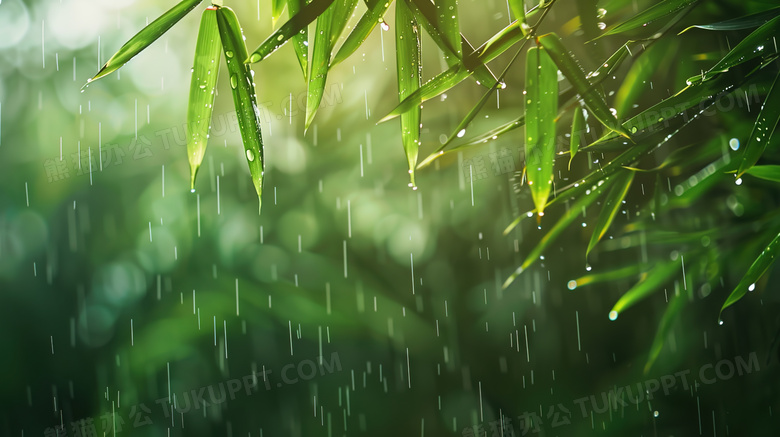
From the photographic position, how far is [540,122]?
81 centimetres

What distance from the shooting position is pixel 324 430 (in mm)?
2684

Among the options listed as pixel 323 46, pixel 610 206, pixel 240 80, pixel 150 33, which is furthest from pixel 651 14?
pixel 150 33

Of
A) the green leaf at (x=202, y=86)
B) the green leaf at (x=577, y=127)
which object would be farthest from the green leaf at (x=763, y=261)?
the green leaf at (x=202, y=86)

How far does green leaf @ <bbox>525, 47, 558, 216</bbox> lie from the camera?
802mm

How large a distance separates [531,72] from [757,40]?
1.04 ft

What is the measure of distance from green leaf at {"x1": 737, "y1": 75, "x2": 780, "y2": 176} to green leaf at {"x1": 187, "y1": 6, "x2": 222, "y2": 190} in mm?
756

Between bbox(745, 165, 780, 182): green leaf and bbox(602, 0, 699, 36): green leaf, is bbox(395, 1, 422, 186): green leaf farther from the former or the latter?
bbox(745, 165, 780, 182): green leaf

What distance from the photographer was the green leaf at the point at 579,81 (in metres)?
0.78

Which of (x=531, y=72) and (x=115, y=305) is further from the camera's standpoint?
(x=115, y=305)

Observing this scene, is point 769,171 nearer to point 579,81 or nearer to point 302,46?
point 579,81

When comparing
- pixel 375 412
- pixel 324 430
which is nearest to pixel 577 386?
pixel 375 412

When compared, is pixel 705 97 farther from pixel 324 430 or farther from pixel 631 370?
pixel 324 430

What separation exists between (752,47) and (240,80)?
0.73m

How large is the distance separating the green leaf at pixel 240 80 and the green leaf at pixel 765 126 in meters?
0.68
